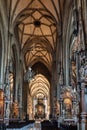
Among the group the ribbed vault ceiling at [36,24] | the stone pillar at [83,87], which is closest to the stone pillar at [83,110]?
the stone pillar at [83,87]

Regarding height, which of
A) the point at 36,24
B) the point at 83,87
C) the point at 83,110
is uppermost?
the point at 36,24

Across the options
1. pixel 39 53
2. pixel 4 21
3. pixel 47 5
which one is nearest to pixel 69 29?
pixel 47 5

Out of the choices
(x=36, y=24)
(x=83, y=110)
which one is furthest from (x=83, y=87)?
(x=36, y=24)

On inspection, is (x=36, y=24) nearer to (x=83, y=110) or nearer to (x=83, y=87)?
(x=83, y=87)

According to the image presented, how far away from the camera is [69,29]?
25.3 meters

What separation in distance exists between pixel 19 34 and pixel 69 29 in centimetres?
1185

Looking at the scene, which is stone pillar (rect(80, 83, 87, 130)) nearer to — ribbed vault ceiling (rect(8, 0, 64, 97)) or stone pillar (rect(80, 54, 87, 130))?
stone pillar (rect(80, 54, 87, 130))

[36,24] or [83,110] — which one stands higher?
[36,24]

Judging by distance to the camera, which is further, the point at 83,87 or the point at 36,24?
the point at 36,24

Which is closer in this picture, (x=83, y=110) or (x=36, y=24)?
(x=83, y=110)

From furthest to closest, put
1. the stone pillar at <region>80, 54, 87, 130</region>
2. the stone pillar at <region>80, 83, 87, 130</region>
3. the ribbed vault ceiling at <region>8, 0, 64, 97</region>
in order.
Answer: the ribbed vault ceiling at <region>8, 0, 64, 97</region>
the stone pillar at <region>80, 54, 87, 130</region>
the stone pillar at <region>80, 83, 87, 130</region>

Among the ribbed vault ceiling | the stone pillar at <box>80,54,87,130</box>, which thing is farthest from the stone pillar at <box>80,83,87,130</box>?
the ribbed vault ceiling

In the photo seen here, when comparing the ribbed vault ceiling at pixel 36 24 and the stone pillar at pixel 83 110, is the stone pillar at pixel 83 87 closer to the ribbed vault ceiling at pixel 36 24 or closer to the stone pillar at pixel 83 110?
the stone pillar at pixel 83 110

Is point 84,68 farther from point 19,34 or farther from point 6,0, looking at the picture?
point 19,34
